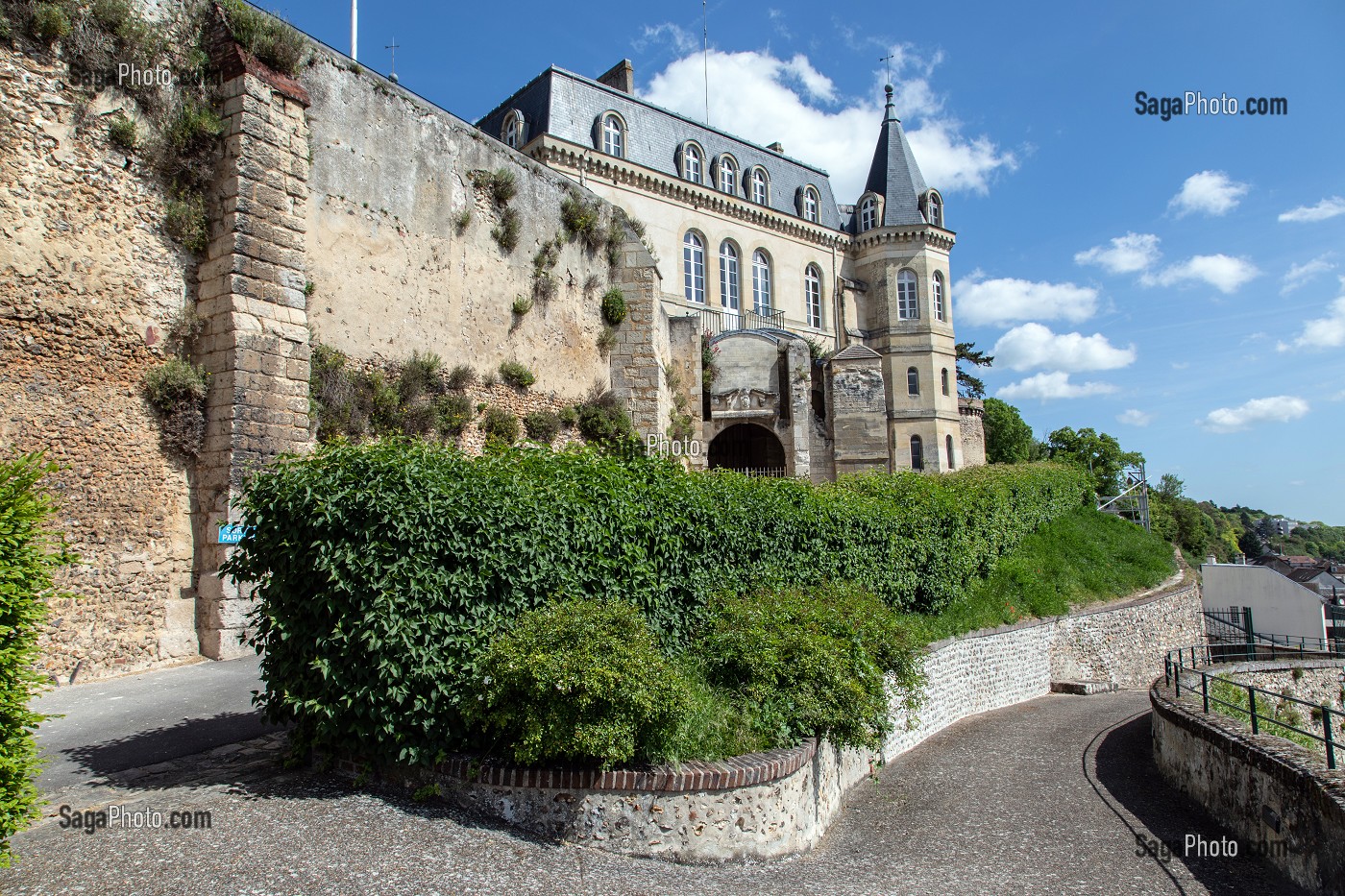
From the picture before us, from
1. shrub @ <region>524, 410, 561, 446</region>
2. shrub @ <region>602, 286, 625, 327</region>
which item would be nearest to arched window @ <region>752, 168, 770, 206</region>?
shrub @ <region>602, 286, 625, 327</region>

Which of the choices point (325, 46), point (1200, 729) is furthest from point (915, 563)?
point (325, 46)

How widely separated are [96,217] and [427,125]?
596cm

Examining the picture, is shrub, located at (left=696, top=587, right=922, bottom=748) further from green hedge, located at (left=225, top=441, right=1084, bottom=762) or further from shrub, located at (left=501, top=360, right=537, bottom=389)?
shrub, located at (left=501, top=360, right=537, bottom=389)

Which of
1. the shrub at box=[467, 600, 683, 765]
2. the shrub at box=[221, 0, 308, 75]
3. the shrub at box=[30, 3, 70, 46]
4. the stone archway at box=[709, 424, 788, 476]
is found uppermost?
the shrub at box=[221, 0, 308, 75]

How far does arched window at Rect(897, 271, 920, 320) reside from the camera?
38344mm

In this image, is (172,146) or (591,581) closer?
(591,581)

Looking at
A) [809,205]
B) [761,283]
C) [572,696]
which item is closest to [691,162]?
[761,283]

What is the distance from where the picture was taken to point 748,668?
8.00m

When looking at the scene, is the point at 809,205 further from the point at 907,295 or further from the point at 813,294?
the point at 907,295

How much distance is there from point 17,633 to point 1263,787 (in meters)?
9.81

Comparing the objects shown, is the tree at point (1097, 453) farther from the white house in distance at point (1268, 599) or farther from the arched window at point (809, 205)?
the arched window at point (809, 205)

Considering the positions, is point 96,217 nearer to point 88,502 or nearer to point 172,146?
point 172,146

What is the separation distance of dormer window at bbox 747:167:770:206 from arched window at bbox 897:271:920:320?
7.43 meters

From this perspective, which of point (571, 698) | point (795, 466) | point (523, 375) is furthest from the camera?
point (795, 466)
